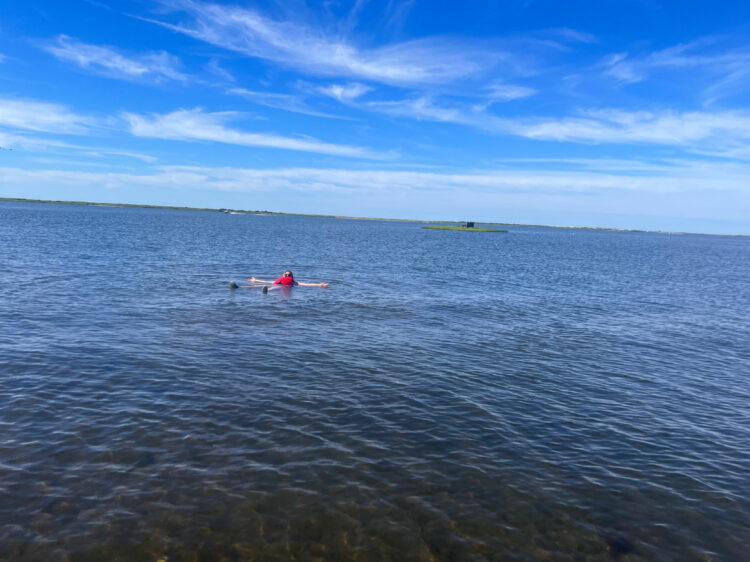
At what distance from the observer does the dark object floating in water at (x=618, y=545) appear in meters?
12.3

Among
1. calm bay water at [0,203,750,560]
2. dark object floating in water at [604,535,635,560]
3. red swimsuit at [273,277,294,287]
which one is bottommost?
dark object floating in water at [604,535,635,560]

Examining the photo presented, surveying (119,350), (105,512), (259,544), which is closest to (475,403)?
(259,544)

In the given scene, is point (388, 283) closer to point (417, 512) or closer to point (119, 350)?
point (119, 350)

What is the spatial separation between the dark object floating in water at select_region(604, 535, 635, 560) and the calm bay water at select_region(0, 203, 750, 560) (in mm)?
79

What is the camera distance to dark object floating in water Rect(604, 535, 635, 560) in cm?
1230

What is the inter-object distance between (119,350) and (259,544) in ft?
59.1

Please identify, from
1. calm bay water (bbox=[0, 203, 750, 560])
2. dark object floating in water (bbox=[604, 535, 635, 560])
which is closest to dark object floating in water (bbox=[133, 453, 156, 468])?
calm bay water (bbox=[0, 203, 750, 560])

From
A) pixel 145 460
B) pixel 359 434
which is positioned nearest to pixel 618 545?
pixel 359 434

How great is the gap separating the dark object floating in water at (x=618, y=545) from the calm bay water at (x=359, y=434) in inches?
3.1

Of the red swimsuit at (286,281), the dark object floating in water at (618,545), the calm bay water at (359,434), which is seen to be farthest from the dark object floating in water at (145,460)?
the red swimsuit at (286,281)

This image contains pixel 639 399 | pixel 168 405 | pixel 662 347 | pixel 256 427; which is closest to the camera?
pixel 256 427

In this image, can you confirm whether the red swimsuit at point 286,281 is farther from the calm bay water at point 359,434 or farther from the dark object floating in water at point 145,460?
the dark object floating in water at point 145,460

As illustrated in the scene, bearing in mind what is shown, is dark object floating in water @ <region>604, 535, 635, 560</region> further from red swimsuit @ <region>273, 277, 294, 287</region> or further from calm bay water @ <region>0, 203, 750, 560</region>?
red swimsuit @ <region>273, 277, 294, 287</region>

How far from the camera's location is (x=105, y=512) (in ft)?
41.2
